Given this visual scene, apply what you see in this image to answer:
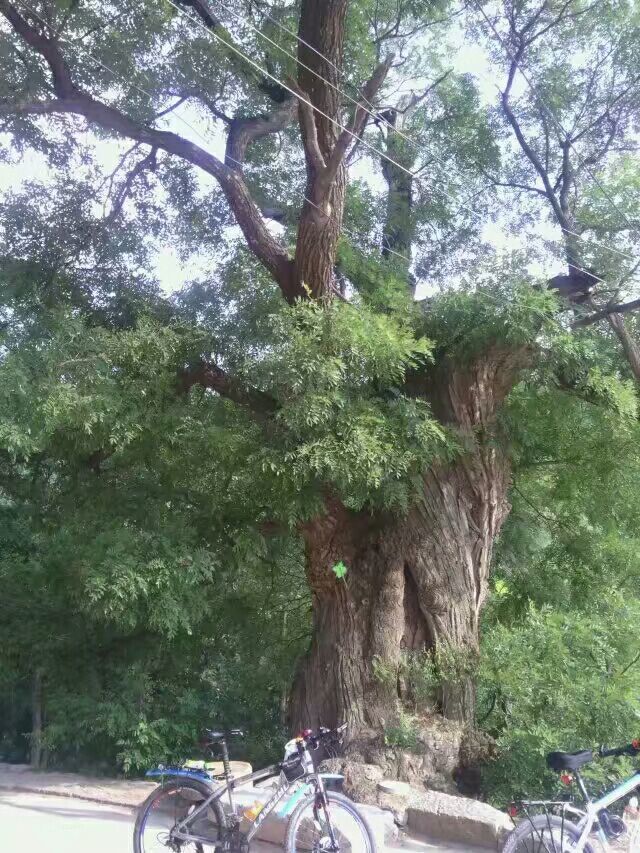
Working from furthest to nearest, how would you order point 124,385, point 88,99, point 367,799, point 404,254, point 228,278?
point 404,254 < point 228,278 < point 88,99 < point 124,385 < point 367,799

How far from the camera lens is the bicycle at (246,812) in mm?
4699

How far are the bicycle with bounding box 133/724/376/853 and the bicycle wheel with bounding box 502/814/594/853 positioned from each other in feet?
3.10

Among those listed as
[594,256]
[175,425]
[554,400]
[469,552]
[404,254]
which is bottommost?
[469,552]

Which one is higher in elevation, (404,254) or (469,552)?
(404,254)

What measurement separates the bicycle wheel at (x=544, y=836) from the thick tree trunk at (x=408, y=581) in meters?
4.61

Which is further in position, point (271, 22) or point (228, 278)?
point (228, 278)

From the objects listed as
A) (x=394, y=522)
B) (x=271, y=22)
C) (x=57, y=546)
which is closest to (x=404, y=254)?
(x=271, y=22)

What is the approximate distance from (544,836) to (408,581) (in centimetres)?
539

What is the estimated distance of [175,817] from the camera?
5082 mm

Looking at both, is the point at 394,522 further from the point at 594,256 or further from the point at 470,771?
the point at 594,256

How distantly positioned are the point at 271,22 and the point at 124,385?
4.84 m

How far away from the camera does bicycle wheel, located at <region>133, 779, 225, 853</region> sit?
5020 millimetres

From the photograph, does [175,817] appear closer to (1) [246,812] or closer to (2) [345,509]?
(1) [246,812]

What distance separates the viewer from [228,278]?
1115 centimetres
